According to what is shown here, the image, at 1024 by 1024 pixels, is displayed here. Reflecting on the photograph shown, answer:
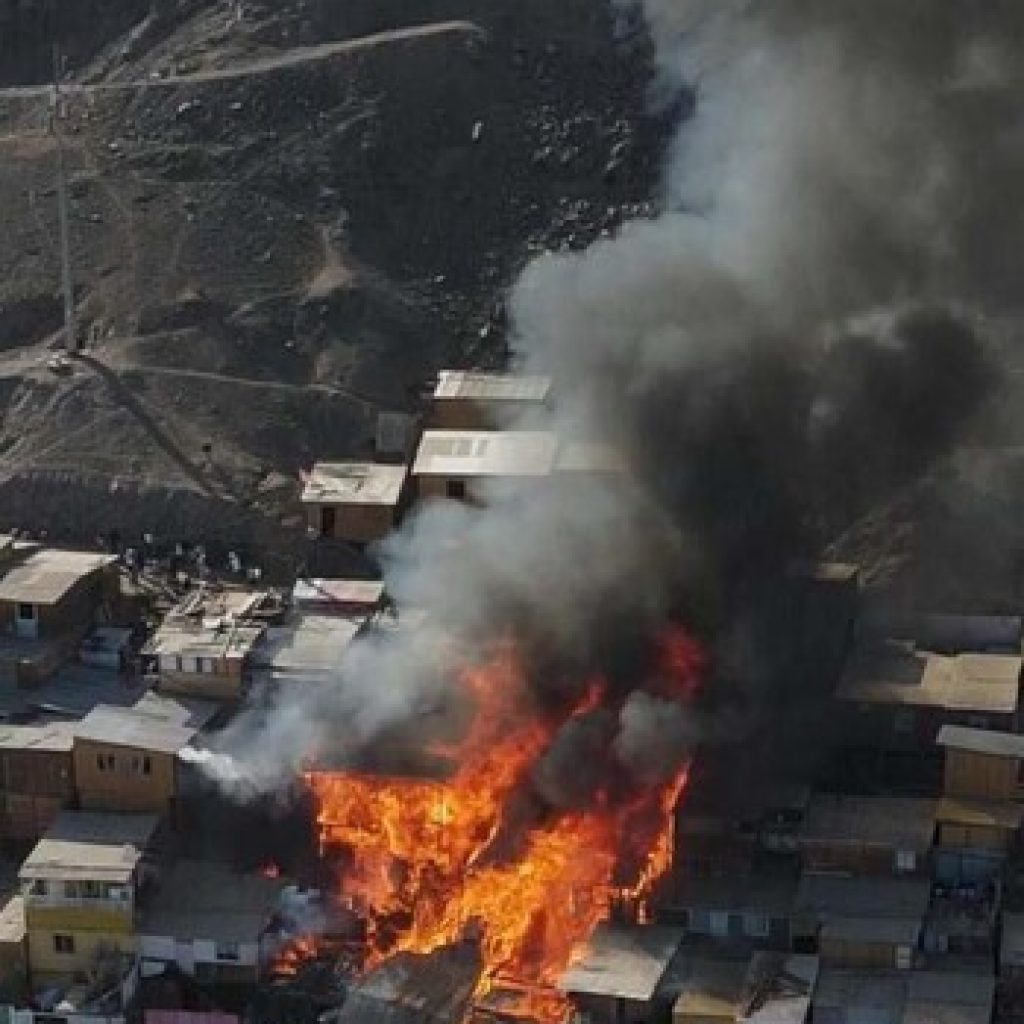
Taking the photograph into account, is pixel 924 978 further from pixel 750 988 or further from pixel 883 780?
pixel 883 780

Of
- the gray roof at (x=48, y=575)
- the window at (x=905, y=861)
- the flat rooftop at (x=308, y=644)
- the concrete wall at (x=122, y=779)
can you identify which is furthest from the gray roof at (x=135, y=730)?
the window at (x=905, y=861)

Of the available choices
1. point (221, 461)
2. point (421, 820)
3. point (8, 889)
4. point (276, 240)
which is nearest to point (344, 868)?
point (421, 820)

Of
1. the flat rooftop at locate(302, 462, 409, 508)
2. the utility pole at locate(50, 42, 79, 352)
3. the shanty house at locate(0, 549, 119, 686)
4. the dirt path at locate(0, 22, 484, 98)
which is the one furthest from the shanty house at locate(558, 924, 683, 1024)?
the dirt path at locate(0, 22, 484, 98)

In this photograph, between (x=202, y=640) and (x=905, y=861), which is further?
(x=202, y=640)

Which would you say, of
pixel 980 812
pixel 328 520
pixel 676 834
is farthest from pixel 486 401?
pixel 980 812

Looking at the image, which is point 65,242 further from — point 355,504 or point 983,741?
point 983,741
